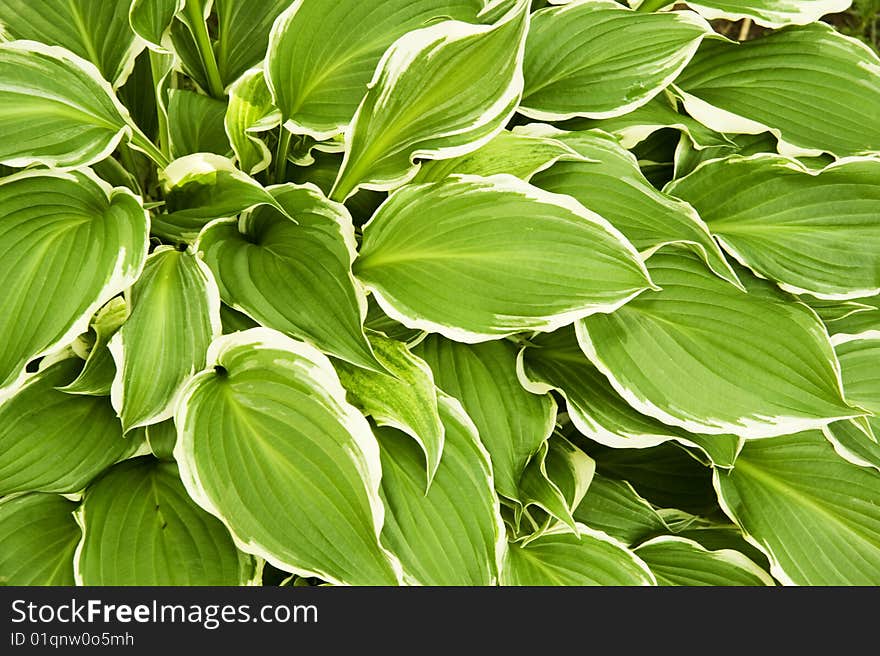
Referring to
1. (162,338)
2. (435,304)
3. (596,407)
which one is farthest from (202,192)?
(596,407)

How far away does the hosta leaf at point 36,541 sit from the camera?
0.95 m

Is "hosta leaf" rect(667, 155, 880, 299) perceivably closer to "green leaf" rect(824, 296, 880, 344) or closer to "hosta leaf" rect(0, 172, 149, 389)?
"green leaf" rect(824, 296, 880, 344)

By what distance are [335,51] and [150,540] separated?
635mm

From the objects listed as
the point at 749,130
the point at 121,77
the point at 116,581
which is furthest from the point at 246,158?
the point at 749,130

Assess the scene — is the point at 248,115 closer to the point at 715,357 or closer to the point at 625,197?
the point at 625,197

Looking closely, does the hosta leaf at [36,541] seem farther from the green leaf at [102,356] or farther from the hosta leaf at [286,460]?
the hosta leaf at [286,460]

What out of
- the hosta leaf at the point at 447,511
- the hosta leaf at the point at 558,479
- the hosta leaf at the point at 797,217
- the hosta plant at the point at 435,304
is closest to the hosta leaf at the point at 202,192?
the hosta plant at the point at 435,304

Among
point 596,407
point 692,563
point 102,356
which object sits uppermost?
point 102,356

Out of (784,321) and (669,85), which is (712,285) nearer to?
(784,321)

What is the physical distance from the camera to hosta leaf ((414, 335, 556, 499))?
0.99 m

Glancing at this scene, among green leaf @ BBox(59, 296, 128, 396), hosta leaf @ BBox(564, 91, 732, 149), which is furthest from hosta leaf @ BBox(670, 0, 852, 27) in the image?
green leaf @ BBox(59, 296, 128, 396)

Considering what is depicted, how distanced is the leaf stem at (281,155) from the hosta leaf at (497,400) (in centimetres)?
31

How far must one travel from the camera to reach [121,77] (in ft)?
3.62

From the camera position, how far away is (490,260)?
35.7 inches
